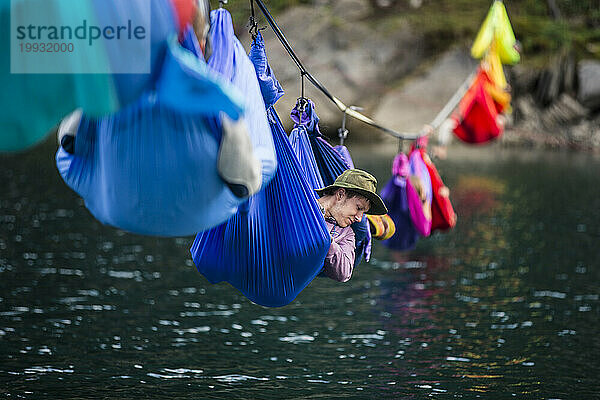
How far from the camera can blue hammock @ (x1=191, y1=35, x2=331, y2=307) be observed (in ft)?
9.58

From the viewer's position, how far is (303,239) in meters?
2.93

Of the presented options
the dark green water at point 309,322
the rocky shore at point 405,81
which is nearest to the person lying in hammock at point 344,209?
the dark green water at point 309,322

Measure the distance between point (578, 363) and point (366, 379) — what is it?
1493 mm

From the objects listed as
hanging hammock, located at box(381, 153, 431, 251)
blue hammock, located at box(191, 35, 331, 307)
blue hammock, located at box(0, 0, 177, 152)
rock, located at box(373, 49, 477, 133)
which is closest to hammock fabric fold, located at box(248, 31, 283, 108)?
blue hammock, located at box(191, 35, 331, 307)

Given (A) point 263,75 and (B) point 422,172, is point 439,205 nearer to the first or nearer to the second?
(B) point 422,172

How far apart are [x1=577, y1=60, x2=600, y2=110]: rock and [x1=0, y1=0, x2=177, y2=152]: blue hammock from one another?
20141 mm

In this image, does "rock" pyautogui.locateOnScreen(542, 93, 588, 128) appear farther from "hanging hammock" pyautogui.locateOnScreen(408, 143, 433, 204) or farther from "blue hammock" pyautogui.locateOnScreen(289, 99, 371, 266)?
"blue hammock" pyautogui.locateOnScreen(289, 99, 371, 266)

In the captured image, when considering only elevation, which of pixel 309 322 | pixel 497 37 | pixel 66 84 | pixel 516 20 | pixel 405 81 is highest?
pixel 516 20

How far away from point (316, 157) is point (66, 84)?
182 centimetres

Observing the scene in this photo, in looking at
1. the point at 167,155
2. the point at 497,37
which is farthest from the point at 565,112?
the point at 167,155

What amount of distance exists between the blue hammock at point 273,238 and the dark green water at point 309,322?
6.42 ft

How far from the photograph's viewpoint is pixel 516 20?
23.8 meters

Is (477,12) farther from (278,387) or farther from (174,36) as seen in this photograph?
(174,36)

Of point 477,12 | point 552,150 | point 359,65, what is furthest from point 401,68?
point 552,150
